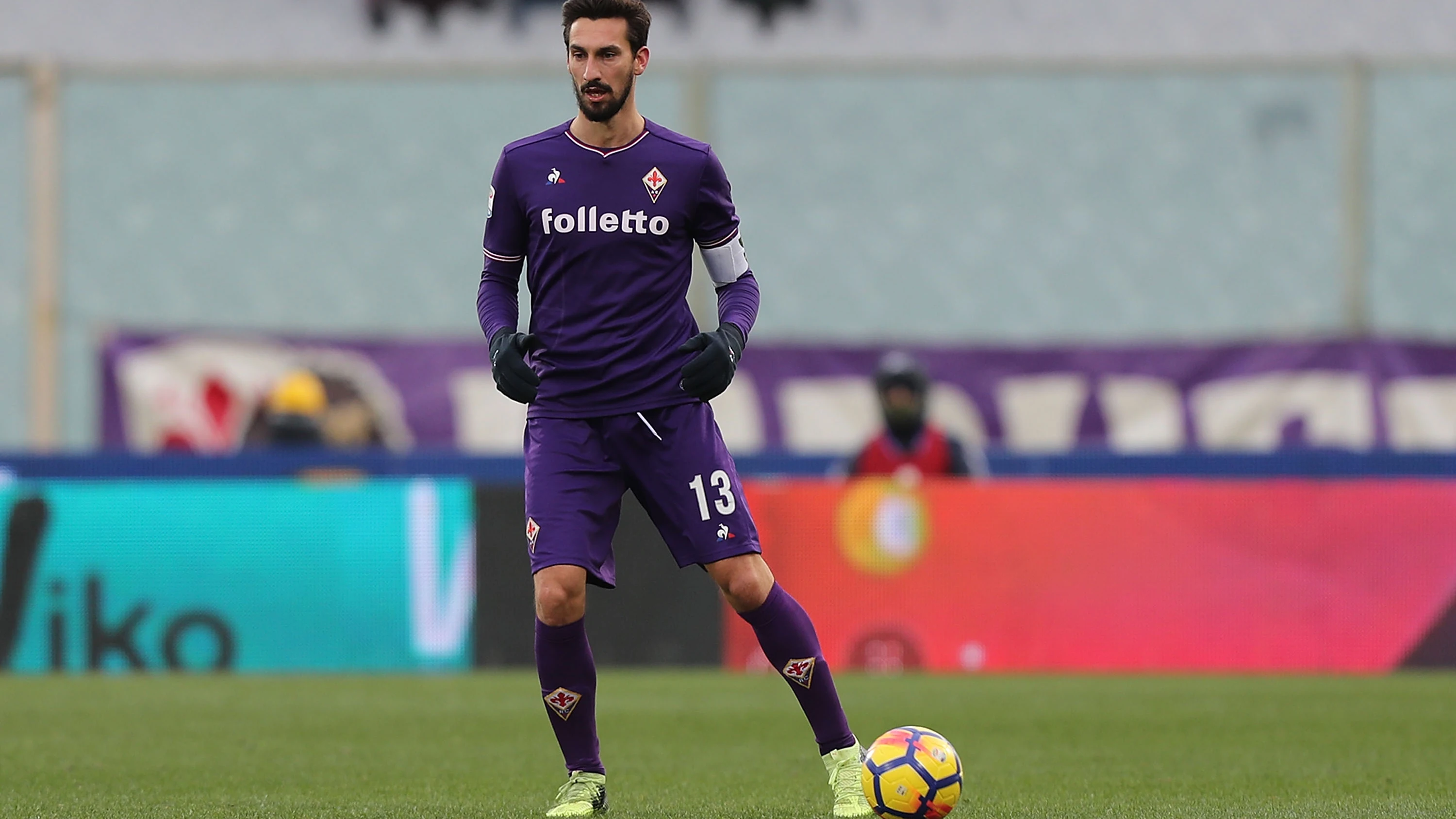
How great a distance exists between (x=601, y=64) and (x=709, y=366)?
2.81 ft

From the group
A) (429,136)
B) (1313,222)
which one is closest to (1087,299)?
(1313,222)

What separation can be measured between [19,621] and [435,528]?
2.35 meters

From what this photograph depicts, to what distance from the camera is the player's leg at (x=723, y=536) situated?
20.2 feet

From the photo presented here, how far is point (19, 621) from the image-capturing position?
12641 mm

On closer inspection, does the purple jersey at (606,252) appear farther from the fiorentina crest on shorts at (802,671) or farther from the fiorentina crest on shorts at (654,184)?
→ the fiorentina crest on shorts at (802,671)

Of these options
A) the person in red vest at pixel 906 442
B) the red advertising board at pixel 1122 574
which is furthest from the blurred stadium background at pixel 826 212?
the red advertising board at pixel 1122 574

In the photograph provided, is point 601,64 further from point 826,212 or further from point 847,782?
point 826,212

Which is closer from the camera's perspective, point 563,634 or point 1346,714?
point 563,634

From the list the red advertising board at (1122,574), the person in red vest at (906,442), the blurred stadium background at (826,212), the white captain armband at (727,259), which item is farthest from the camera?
the blurred stadium background at (826,212)

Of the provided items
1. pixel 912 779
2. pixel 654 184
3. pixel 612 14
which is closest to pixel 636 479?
pixel 654 184

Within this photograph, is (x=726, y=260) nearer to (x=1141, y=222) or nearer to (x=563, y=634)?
(x=563, y=634)

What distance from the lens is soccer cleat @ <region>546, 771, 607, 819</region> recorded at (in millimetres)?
6195

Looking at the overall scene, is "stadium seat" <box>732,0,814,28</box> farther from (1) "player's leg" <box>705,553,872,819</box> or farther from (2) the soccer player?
(1) "player's leg" <box>705,553,872,819</box>

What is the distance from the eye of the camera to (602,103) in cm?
612
